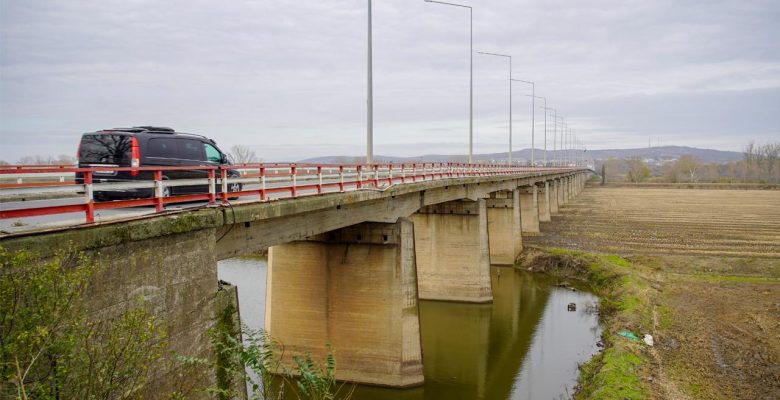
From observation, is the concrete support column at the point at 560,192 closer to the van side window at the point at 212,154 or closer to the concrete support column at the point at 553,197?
the concrete support column at the point at 553,197

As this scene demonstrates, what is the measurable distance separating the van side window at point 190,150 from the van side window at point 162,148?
0.67ft

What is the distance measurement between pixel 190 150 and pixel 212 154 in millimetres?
824

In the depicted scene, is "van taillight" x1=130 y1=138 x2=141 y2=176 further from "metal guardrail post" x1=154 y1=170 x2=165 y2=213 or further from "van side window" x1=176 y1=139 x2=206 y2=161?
"metal guardrail post" x1=154 y1=170 x2=165 y2=213

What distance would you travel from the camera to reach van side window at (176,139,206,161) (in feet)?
42.9

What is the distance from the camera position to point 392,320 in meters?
20.4

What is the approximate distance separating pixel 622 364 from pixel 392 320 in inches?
312

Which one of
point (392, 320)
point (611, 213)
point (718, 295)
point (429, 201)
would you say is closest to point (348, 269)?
point (392, 320)

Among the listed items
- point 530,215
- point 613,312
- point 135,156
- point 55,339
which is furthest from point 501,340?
point 530,215

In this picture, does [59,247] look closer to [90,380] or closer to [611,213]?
[90,380]

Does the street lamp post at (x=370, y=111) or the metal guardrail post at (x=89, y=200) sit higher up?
the street lamp post at (x=370, y=111)

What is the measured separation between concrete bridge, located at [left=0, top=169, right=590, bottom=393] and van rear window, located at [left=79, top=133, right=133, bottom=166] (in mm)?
2336

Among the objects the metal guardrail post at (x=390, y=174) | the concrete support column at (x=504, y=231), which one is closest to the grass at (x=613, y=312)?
the concrete support column at (x=504, y=231)

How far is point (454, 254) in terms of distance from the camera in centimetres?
3322

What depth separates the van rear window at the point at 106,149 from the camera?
38.2 feet
